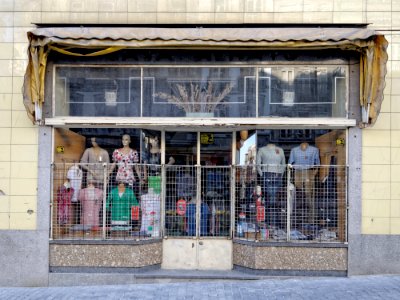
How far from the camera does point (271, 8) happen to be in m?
10.5

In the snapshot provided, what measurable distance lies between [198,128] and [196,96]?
2.09ft

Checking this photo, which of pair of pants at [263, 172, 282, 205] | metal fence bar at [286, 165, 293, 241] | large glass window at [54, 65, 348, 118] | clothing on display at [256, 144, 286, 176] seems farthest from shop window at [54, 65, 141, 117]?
metal fence bar at [286, 165, 293, 241]

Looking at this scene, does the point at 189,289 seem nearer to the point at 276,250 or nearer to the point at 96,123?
the point at 276,250

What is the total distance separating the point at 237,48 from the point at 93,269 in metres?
4.77

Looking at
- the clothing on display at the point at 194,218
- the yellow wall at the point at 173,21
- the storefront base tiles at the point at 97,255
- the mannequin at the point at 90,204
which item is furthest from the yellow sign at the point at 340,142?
the mannequin at the point at 90,204

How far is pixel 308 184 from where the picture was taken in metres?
10.6

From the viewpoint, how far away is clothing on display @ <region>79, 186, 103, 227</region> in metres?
10.5

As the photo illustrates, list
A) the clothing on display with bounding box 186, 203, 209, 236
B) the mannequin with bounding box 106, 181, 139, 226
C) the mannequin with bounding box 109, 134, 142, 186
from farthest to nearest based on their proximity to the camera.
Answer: the clothing on display with bounding box 186, 203, 209, 236 → the mannequin with bounding box 109, 134, 142, 186 → the mannequin with bounding box 106, 181, 139, 226

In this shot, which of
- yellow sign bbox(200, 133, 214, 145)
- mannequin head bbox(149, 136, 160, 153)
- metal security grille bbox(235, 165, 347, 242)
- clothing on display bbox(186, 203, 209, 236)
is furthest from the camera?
yellow sign bbox(200, 133, 214, 145)

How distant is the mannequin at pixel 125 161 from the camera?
10.7 metres

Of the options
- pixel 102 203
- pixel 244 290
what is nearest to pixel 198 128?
pixel 102 203

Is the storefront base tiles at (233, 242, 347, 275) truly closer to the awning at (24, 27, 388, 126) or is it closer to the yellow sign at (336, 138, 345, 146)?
the yellow sign at (336, 138, 345, 146)

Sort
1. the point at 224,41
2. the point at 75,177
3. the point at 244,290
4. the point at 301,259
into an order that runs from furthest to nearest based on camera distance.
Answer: the point at 75,177 < the point at 301,259 < the point at 224,41 < the point at 244,290

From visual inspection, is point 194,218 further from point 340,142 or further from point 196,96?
point 340,142
